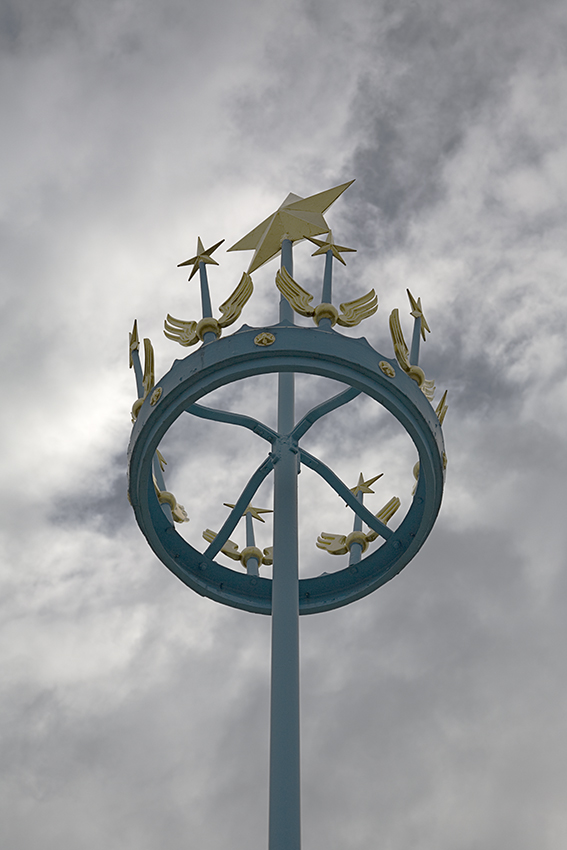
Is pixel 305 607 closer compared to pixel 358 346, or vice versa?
pixel 358 346

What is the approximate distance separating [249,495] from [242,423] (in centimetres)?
161

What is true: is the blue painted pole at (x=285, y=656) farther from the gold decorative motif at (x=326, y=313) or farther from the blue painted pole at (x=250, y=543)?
the gold decorative motif at (x=326, y=313)

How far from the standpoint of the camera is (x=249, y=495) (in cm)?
1828

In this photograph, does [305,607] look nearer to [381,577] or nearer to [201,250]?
[381,577]

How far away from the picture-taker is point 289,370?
1642cm

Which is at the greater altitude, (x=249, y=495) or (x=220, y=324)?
(x=220, y=324)

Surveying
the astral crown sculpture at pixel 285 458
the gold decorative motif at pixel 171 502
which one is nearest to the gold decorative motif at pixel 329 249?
the astral crown sculpture at pixel 285 458

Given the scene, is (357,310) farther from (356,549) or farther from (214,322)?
(356,549)

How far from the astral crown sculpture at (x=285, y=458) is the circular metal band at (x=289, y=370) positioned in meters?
0.02

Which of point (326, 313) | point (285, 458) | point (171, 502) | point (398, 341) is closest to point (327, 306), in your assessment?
point (326, 313)

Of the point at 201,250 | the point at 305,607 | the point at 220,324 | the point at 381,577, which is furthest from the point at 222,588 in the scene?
the point at 201,250

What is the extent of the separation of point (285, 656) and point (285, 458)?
14.2 ft

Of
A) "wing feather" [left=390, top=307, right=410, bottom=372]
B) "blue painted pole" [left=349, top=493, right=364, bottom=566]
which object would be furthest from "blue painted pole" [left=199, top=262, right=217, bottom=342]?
"blue painted pole" [left=349, top=493, right=364, bottom=566]

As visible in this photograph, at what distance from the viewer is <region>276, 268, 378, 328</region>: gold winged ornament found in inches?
677
